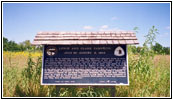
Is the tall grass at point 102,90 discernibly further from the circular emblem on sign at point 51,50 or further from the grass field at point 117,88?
the circular emblem on sign at point 51,50

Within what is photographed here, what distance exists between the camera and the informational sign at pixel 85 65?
6.13 metres

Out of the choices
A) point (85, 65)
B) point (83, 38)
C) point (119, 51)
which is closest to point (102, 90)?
point (85, 65)

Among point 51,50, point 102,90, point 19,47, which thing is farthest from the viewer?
point 19,47

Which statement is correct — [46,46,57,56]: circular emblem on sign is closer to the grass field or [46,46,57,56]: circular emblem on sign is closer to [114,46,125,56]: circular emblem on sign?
the grass field

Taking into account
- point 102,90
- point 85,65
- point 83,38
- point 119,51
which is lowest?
point 102,90

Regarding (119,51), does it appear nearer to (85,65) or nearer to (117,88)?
(85,65)

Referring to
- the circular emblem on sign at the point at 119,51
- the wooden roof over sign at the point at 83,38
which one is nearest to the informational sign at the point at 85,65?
the circular emblem on sign at the point at 119,51

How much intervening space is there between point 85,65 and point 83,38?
1013 mm

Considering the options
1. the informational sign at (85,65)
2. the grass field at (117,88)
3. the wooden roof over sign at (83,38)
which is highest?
the wooden roof over sign at (83,38)

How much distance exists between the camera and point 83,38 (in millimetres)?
6375

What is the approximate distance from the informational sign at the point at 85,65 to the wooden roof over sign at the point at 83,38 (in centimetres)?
21

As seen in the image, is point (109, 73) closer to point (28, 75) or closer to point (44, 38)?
point (44, 38)

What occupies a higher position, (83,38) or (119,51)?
(83,38)

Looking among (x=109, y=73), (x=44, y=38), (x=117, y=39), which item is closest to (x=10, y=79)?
(x=44, y=38)
